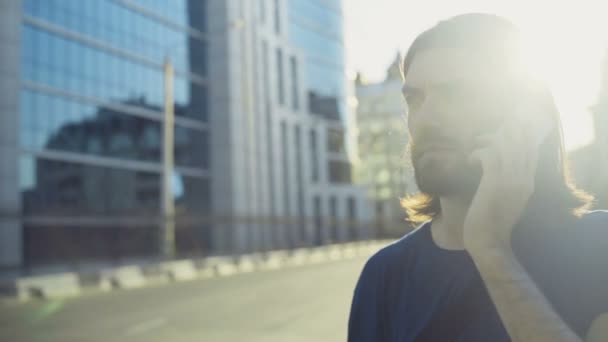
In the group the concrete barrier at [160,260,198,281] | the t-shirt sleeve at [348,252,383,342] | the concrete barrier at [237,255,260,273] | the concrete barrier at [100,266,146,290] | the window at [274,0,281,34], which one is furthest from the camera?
the window at [274,0,281,34]

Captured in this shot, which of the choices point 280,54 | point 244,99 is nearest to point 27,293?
point 244,99

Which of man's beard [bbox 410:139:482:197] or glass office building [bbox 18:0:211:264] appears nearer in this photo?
man's beard [bbox 410:139:482:197]

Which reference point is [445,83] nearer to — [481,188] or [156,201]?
[481,188]

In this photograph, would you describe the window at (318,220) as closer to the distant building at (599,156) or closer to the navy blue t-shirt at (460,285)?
Result: the distant building at (599,156)

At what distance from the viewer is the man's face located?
1.34m

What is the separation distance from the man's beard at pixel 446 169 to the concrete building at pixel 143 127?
77.8 ft

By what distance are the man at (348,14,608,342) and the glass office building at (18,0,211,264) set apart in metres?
37.5

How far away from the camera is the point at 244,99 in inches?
2194

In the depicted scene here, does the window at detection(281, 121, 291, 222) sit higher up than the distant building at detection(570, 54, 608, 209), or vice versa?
the window at detection(281, 121, 291, 222)

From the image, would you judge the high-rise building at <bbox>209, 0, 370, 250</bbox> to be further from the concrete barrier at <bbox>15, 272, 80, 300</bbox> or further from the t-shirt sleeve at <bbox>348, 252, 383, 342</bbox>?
the t-shirt sleeve at <bbox>348, 252, 383, 342</bbox>

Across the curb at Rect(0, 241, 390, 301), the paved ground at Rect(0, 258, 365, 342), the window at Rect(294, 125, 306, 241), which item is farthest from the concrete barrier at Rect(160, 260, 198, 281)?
→ the window at Rect(294, 125, 306, 241)

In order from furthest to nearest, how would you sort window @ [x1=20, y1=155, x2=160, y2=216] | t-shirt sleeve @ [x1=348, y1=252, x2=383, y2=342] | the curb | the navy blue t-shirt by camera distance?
1. window @ [x1=20, y1=155, x2=160, y2=216]
2. the curb
3. t-shirt sleeve @ [x1=348, y1=252, x2=383, y2=342]
4. the navy blue t-shirt

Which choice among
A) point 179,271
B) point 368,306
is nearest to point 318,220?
point 179,271

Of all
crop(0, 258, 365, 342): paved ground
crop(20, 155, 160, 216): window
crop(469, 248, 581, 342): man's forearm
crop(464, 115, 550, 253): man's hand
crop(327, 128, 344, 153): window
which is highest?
crop(327, 128, 344, 153): window
